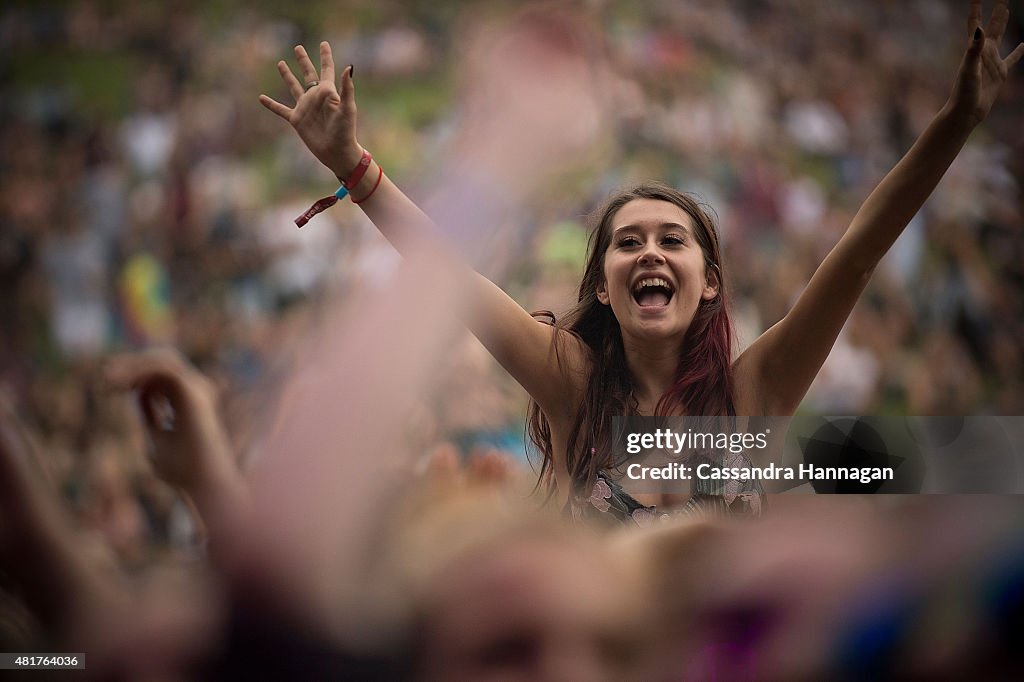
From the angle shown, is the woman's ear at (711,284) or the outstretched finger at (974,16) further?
the woman's ear at (711,284)

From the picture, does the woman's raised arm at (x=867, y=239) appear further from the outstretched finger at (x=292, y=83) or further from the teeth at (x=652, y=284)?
the outstretched finger at (x=292, y=83)

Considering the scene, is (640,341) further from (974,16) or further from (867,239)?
(974,16)

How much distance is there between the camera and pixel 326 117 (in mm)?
952

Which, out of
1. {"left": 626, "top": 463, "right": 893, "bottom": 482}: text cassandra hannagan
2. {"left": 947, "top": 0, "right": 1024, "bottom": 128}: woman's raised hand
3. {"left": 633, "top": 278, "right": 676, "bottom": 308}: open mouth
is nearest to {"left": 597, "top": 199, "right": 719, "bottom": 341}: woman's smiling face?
{"left": 633, "top": 278, "right": 676, "bottom": 308}: open mouth

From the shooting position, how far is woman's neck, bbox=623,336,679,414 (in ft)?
3.59

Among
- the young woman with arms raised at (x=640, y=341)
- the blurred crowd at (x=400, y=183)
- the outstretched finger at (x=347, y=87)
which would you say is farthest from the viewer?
the blurred crowd at (x=400, y=183)

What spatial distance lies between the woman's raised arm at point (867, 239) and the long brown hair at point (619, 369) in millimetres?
35

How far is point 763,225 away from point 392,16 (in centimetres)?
81

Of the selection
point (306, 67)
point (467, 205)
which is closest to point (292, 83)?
point (306, 67)

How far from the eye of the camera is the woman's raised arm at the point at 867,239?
970 millimetres

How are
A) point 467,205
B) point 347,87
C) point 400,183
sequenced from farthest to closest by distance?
point 400,183, point 467,205, point 347,87

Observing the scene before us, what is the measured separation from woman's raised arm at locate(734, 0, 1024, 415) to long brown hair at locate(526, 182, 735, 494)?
3cm

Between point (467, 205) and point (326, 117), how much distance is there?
178mm

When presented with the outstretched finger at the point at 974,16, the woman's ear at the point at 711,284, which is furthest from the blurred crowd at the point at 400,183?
the outstretched finger at the point at 974,16
